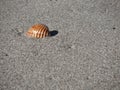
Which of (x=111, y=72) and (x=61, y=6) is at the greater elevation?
(x=61, y=6)

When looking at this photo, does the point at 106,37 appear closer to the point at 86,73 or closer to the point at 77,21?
the point at 77,21

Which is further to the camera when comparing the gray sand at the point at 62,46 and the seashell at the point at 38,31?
the seashell at the point at 38,31

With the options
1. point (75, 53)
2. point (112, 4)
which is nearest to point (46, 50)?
point (75, 53)

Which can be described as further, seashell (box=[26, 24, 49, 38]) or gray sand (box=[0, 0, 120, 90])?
seashell (box=[26, 24, 49, 38])
